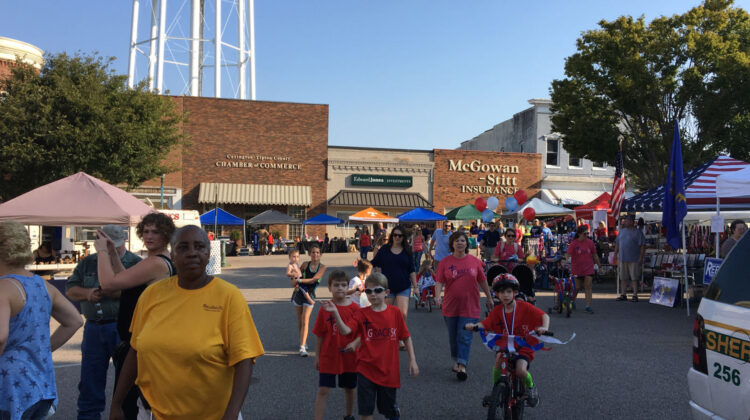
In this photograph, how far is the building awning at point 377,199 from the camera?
1651 inches

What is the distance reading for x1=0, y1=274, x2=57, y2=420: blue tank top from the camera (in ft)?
10.8

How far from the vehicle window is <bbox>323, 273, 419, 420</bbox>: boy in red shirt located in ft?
7.51

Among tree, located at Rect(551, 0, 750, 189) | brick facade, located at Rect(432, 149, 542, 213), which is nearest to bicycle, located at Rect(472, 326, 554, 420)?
tree, located at Rect(551, 0, 750, 189)

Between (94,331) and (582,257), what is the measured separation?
10.4 metres

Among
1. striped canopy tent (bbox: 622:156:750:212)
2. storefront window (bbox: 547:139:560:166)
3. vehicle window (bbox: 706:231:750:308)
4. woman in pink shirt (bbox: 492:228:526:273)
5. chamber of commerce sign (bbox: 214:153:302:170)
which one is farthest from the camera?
storefront window (bbox: 547:139:560:166)

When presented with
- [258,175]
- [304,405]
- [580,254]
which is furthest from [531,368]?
[258,175]

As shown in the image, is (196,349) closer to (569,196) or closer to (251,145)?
(251,145)

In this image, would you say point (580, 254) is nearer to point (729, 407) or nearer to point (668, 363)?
point (668, 363)

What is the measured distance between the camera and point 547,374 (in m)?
7.59

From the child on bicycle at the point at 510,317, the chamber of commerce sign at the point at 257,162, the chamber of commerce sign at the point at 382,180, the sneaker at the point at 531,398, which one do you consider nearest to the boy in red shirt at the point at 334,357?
the child on bicycle at the point at 510,317

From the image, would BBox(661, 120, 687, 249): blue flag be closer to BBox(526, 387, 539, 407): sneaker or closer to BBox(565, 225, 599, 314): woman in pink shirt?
BBox(565, 225, 599, 314): woman in pink shirt

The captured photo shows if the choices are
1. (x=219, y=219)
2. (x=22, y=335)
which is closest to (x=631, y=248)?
(x=22, y=335)

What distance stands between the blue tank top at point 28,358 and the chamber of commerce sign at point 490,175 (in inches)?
1620

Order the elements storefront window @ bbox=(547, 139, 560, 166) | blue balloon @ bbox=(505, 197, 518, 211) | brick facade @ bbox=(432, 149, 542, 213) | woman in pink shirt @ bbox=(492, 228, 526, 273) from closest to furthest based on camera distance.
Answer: woman in pink shirt @ bbox=(492, 228, 526, 273)
blue balloon @ bbox=(505, 197, 518, 211)
brick facade @ bbox=(432, 149, 542, 213)
storefront window @ bbox=(547, 139, 560, 166)
